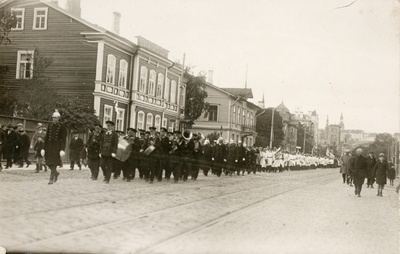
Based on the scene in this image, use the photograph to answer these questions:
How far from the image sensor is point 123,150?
16750mm

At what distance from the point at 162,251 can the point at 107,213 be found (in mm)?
2741

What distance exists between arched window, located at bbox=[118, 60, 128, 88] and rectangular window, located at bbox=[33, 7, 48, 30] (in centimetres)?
667

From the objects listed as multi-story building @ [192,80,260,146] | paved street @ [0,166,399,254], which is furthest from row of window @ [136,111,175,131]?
paved street @ [0,166,399,254]

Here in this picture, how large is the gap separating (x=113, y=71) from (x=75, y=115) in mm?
7301

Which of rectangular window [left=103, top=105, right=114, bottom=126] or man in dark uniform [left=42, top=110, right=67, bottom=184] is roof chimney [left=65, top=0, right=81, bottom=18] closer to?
rectangular window [left=103, top=105, right=114, bottom=126]

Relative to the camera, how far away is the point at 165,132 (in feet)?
57.4

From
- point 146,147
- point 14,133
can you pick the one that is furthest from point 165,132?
point 14,133

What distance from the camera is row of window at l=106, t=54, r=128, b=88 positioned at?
98.5 feet

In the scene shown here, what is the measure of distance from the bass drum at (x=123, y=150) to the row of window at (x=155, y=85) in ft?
57.9

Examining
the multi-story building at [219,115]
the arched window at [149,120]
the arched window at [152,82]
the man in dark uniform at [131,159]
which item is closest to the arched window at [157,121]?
the arched window at [149,120]

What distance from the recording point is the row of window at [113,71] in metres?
30.0

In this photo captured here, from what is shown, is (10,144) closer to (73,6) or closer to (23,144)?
(23,144)

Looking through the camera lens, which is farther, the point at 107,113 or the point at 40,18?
the point at 107,113

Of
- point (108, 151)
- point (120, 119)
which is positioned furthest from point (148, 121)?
point (108, 151)
